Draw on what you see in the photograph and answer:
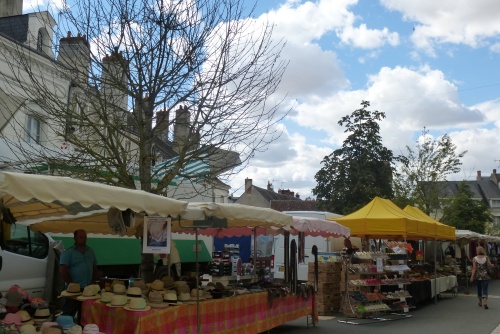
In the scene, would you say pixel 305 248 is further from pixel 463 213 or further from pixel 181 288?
pixel 463 213

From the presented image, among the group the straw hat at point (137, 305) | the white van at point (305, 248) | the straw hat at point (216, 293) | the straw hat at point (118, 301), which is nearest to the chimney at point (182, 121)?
the straw hat at point (216, 293)

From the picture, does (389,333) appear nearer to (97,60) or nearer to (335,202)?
(97,60)

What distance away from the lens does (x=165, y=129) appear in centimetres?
1110

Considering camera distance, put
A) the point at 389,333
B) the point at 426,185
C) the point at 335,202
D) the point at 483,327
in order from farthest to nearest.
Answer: the point at 335,202, the point at 426,185, the point at 483,327, the point at 389,333

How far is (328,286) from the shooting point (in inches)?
516

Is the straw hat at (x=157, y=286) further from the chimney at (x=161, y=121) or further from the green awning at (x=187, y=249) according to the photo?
the green awning at (x=187, y=249)

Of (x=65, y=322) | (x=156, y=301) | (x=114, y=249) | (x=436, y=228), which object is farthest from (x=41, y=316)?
(x=436, y=228)

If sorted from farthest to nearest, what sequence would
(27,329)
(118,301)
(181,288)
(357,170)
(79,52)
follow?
(357,170) < (79,52) < (181,288) < (118,301) < (27,329)

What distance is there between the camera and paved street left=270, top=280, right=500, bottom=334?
1080 centimetres

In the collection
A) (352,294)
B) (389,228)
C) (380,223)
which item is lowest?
(352,294)

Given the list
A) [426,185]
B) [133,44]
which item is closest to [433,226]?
[133,44]

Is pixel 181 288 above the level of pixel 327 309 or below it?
above

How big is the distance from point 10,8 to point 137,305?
18813 millimetres

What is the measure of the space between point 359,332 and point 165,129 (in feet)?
18.2
